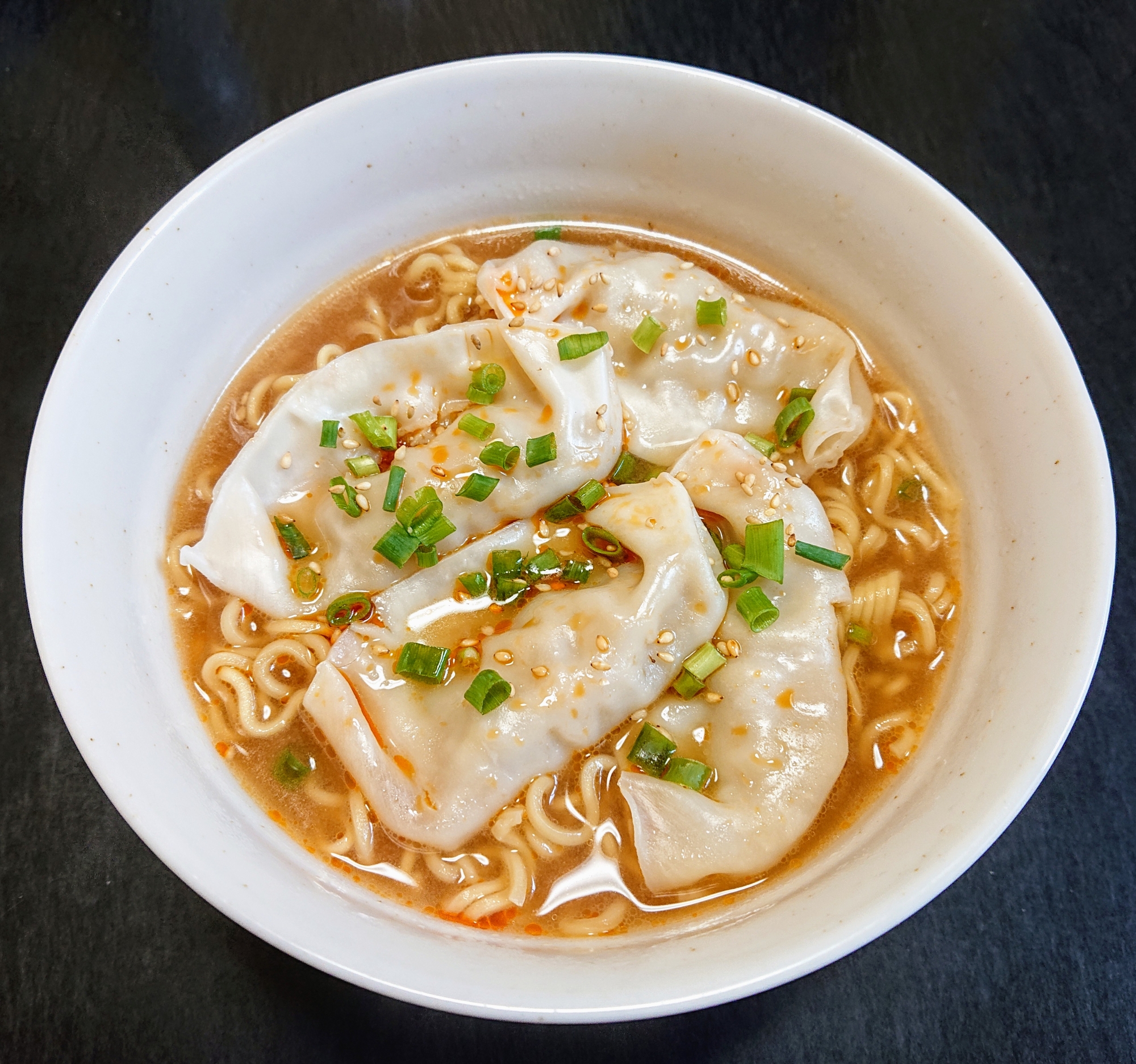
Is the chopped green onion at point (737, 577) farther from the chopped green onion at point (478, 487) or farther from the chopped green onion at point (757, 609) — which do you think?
the chopped green onion at point (478, 487)

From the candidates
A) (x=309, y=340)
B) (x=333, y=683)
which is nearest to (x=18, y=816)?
(x=333, y=683)

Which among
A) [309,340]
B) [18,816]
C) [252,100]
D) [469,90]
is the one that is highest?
[469,90]

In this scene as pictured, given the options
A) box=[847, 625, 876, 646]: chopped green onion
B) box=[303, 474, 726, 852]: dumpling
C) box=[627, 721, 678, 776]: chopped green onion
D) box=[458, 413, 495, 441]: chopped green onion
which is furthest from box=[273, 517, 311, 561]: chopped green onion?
box=[847, 625, 876, 646]: chopped green onion

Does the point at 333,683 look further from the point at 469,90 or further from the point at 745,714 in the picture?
the point at 469,90

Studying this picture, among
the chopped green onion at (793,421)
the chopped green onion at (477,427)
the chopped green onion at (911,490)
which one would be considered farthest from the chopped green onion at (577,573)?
the chopped green onion at (911,490)

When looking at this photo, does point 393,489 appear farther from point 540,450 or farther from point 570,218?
point 570,218

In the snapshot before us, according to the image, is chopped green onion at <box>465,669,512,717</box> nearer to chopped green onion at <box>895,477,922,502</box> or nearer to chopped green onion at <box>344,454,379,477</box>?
chopped green onion at <box>344,454,379,477</box>
